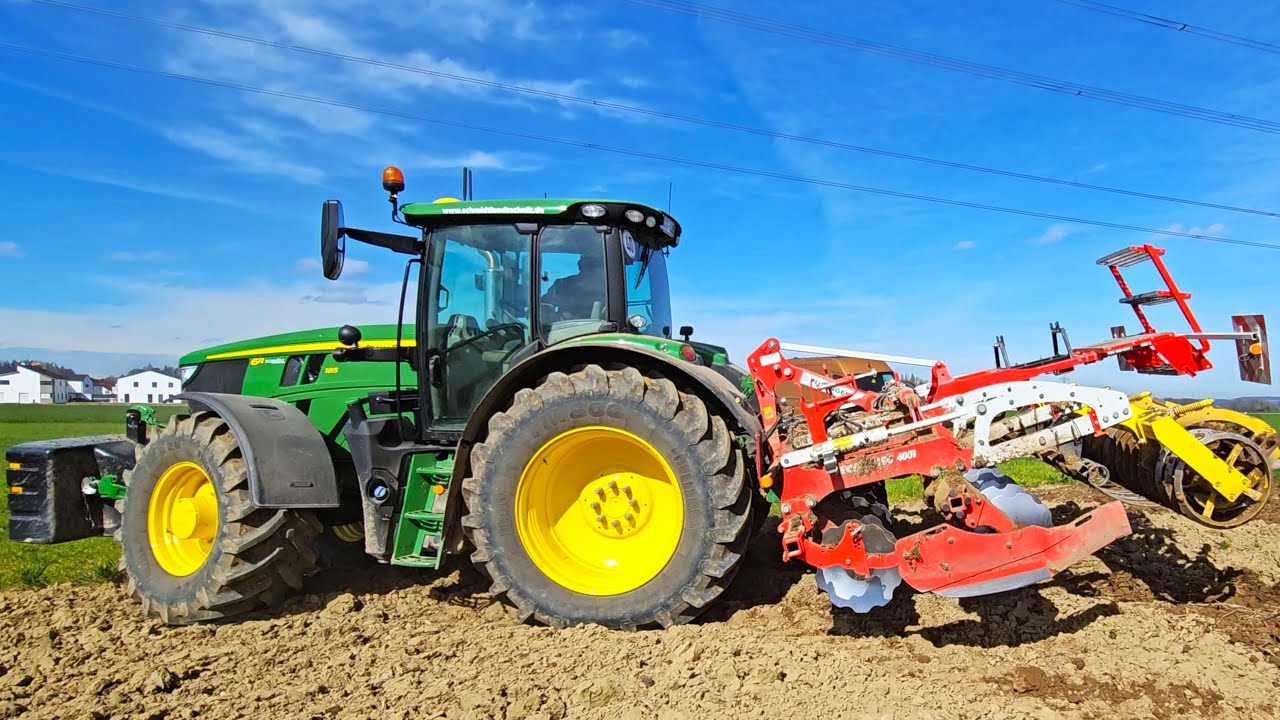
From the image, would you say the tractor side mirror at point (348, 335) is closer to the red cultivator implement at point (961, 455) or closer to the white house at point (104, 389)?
the red cultivator implement at point (961, 455)

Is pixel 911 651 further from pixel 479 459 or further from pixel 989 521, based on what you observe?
pixel 479 459

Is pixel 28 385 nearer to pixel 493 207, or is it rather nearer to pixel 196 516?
pixel 196 516

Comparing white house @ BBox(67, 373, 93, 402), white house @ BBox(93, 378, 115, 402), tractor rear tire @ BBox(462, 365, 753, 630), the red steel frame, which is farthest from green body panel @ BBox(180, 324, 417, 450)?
white house @ BBox(93, 378, 115, 402)

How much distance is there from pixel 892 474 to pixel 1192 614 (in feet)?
5.49

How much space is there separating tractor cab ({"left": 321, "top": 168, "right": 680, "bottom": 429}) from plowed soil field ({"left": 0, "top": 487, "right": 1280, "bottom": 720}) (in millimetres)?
1466

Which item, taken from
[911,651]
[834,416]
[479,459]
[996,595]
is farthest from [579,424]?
[996,595]

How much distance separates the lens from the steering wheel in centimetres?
492

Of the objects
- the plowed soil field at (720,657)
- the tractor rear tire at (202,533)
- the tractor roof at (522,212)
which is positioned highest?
the tractor roof at (522,212)

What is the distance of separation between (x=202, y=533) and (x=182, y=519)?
0.14m

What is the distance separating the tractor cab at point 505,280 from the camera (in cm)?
487

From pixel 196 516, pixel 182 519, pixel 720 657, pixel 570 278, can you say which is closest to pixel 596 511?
pixel 720 657

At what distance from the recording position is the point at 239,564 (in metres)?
4.55

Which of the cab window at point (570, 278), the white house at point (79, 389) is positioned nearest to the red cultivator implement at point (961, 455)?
the cab window at point (570, 278)

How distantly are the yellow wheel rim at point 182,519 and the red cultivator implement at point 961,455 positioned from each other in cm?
344
